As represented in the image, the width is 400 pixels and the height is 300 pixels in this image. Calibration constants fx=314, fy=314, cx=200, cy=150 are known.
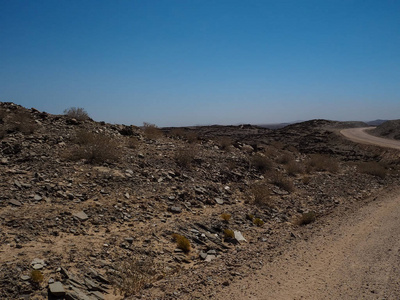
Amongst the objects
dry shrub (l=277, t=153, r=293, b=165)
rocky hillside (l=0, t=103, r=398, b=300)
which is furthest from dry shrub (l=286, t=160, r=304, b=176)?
dry shrub (l=277, t=153, r=293, b=165)

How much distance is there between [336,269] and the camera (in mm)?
7332

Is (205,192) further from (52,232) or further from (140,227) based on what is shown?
(52,232)

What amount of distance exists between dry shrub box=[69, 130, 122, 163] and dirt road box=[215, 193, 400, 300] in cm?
792

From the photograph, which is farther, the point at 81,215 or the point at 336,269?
the point at 81,215

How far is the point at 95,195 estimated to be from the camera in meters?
10.1

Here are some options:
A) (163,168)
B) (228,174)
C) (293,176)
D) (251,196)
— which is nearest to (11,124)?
(163,168)

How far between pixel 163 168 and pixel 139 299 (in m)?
8.19

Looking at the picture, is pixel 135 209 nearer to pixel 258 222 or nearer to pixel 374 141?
pixel 258 222

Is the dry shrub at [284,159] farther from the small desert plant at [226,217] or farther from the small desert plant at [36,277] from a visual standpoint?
Answer: the small desert plant at [36,277]

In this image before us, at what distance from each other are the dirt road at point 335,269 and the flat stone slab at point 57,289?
298 cm

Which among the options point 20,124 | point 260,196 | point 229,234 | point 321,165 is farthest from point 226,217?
point 321,165

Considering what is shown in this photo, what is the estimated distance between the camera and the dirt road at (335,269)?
20.5 feet

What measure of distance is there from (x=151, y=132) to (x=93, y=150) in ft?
25.8

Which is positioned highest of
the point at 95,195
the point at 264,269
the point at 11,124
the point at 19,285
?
the point at 11,124
